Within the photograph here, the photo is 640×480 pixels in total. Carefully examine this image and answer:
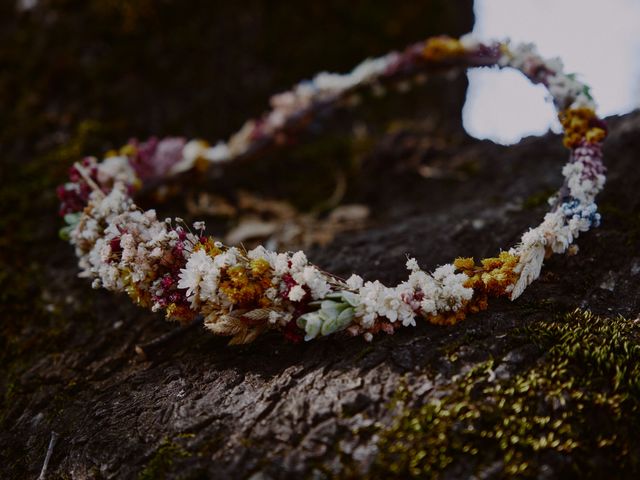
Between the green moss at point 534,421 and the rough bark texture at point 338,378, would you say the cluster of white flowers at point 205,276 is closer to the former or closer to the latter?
the rough bark texture at point 338,378

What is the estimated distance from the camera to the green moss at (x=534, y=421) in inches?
61.9

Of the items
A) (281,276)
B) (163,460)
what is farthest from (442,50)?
(163,460)

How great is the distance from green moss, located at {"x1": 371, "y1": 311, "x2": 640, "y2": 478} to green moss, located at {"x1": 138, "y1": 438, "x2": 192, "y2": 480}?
672 millimetres

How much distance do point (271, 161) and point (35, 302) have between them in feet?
7.29

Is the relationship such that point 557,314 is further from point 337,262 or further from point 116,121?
point 116,121

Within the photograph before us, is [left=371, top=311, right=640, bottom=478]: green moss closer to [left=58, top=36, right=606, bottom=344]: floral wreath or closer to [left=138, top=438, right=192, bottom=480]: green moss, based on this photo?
[left=58, top=36, right=606, bottom=344]: floral wreath

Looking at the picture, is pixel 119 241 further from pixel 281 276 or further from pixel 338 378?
pixel 338 378

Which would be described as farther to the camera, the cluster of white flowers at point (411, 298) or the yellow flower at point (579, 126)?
the yellow flower at point (579, 126)

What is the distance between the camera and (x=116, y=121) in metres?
4.16

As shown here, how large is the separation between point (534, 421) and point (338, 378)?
0.66m

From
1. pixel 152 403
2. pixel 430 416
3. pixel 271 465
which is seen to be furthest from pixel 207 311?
pixel 430 416

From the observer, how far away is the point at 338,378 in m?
1.91

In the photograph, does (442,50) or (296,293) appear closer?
(296,293)

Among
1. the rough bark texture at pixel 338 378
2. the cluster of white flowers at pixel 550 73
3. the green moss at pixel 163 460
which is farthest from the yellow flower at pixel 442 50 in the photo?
the green moss at pixel 163 460
